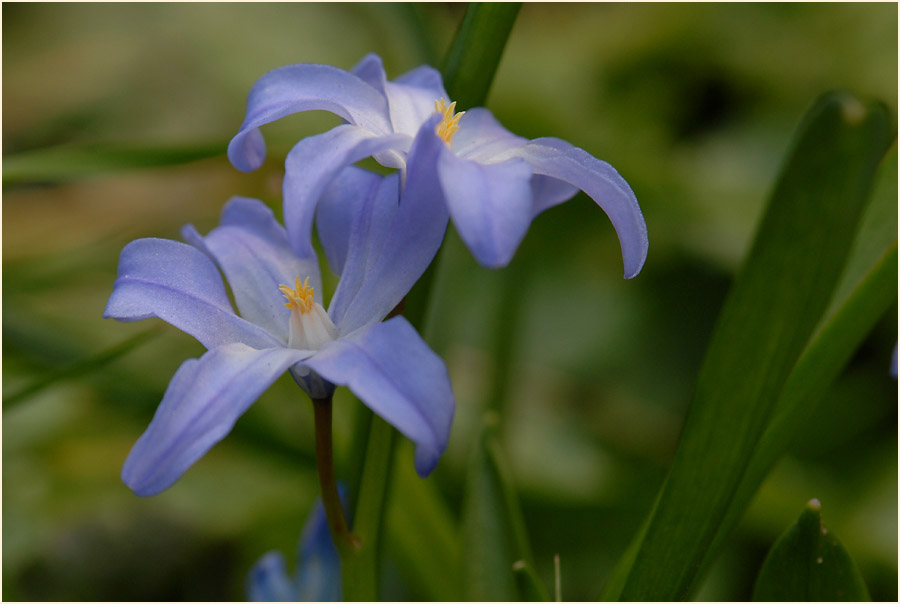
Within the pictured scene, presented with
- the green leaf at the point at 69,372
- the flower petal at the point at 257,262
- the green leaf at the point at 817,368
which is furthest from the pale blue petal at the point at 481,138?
the green leaf at the point at 69,372

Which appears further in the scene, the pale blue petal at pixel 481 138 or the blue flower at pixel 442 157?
the pale blue petal at pixel 481 138

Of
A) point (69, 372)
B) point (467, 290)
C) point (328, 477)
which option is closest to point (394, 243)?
point (328, 477)

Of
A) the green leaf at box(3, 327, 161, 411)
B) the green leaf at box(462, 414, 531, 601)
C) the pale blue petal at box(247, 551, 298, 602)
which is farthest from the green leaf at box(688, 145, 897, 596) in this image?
the green leaf at box(3, 327, 161, 411)

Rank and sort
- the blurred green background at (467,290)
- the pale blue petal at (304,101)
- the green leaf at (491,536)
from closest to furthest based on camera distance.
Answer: the pale blue petal at (304,101) < the green leaf at (491,536) < the blurred green background at (467,290)

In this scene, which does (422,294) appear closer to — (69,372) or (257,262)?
(257,262)

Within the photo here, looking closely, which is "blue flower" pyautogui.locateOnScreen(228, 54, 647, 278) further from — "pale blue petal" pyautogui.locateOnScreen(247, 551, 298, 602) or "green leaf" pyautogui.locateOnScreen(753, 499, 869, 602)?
"pale blue petal" pyautogui.locateOnScreen(247, 551, 298, 602)

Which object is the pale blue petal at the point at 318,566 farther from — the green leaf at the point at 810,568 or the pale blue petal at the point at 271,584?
the green leaf at the point at 810,568
